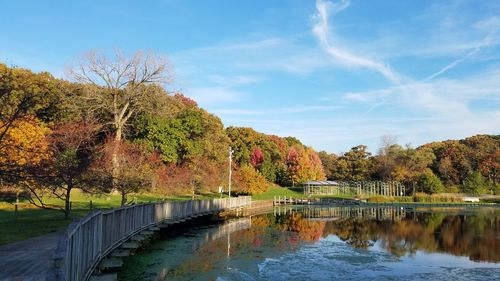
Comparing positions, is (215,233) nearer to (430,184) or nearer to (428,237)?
(428,237)

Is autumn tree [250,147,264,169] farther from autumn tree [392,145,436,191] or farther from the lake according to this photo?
the lake

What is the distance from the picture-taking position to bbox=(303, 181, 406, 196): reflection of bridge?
278ft

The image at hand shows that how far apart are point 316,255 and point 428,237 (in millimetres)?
12454

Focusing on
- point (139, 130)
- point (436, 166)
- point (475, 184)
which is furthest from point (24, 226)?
point (436, 166)

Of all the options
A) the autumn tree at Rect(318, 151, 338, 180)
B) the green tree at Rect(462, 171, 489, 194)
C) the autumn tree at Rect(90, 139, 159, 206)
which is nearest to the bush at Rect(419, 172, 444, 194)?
the green tree at Rect(462, 171, 489, 194)

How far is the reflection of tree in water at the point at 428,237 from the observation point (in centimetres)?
2388

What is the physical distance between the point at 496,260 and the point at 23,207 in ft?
90.1

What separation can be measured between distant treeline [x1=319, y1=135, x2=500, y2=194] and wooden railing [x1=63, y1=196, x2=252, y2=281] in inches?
2626

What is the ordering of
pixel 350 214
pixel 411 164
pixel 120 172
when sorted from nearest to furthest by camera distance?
pixel 120 172, pixel 350 214, pixel 411 164

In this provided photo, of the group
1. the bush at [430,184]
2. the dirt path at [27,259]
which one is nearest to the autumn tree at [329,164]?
the bush at [430,184]

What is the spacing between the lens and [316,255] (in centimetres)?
2125

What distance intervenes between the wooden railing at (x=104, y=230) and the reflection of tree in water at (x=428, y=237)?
36.9 feet

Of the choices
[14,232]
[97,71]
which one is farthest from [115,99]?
[14,232]

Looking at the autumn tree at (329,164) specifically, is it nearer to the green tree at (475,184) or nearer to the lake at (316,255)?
the green tree at (475,184)
